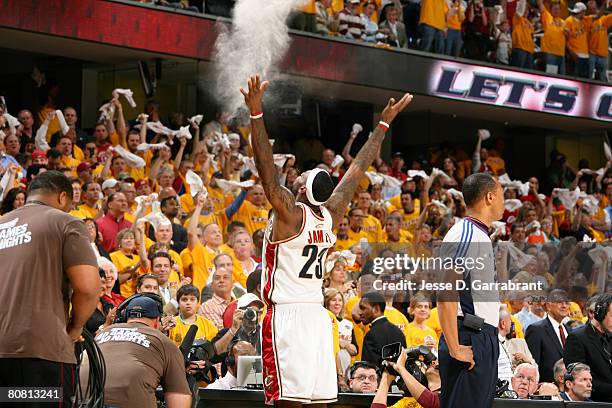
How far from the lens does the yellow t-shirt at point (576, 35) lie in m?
21.0

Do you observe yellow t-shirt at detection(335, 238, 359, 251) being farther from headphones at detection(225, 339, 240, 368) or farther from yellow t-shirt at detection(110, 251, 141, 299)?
headphones at detection(225, 339, 240, 368)

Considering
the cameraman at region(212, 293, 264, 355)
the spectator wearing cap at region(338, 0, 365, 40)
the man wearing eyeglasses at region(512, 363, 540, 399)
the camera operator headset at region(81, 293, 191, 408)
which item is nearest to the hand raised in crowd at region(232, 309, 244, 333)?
the cameraman at region(212, 293, 264, 355)

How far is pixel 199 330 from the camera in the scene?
991cm

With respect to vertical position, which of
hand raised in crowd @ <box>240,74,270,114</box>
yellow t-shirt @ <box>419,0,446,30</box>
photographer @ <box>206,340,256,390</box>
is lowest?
photographer @ <box>206,340,256,390</box>

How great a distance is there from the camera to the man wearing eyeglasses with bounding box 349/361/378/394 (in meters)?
8.70

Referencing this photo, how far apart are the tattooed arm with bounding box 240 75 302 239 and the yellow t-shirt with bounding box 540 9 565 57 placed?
1495 cm

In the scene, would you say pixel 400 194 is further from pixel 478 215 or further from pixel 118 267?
pixel 478 215

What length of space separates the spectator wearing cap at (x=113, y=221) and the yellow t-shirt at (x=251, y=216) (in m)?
2.14

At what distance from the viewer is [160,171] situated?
13.9m

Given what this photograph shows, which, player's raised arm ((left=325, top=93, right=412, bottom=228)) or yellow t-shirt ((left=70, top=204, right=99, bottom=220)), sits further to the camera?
yellow t-shirt ((left=70, top=204, right=99, bottom=220))

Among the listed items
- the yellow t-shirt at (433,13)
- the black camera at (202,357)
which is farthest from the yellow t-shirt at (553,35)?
the black camera at (202,357)

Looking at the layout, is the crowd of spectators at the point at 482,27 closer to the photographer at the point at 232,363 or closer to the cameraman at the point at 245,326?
the cameraman at the point at 245,326

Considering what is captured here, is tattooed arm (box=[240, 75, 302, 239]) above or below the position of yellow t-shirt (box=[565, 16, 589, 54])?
below

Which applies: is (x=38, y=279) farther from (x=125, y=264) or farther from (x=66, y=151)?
(x=66, y=151)
